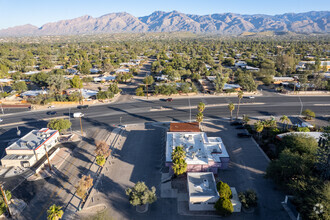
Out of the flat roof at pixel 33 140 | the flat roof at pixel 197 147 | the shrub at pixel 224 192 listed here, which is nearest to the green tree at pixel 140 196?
the flat roof at pixel 197 147

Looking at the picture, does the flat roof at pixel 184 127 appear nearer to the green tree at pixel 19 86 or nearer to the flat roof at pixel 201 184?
the flat roof at pixel 201 184

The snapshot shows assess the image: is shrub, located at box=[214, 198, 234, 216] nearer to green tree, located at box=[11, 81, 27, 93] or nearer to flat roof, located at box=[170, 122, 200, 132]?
flat roof, located at box=[170, 122, 200, 132]

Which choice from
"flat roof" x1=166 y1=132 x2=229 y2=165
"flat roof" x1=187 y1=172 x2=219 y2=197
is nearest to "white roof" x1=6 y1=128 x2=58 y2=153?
"flat roof" x1=166 y1=132 x2=229 y2=165

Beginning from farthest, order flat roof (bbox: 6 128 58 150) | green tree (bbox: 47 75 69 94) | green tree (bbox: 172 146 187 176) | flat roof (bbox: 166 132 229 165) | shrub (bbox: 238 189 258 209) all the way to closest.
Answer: green tree (bbox: 47 75 69 94), flat roof (bbox: 6 128 58 150), flat roof (bbox: 166 132 229 165), green tree (bbox: 172 146 187 176), shrub (bbox: 238 189 258 209)

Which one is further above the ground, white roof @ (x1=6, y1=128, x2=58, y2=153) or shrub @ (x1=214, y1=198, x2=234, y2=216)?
white roof @ (x1=6, y1=128, x2=58, y2=153)

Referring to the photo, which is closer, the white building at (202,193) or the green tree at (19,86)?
the white building at (202,193)

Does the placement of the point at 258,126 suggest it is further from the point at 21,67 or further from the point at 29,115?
the point at 21,67
